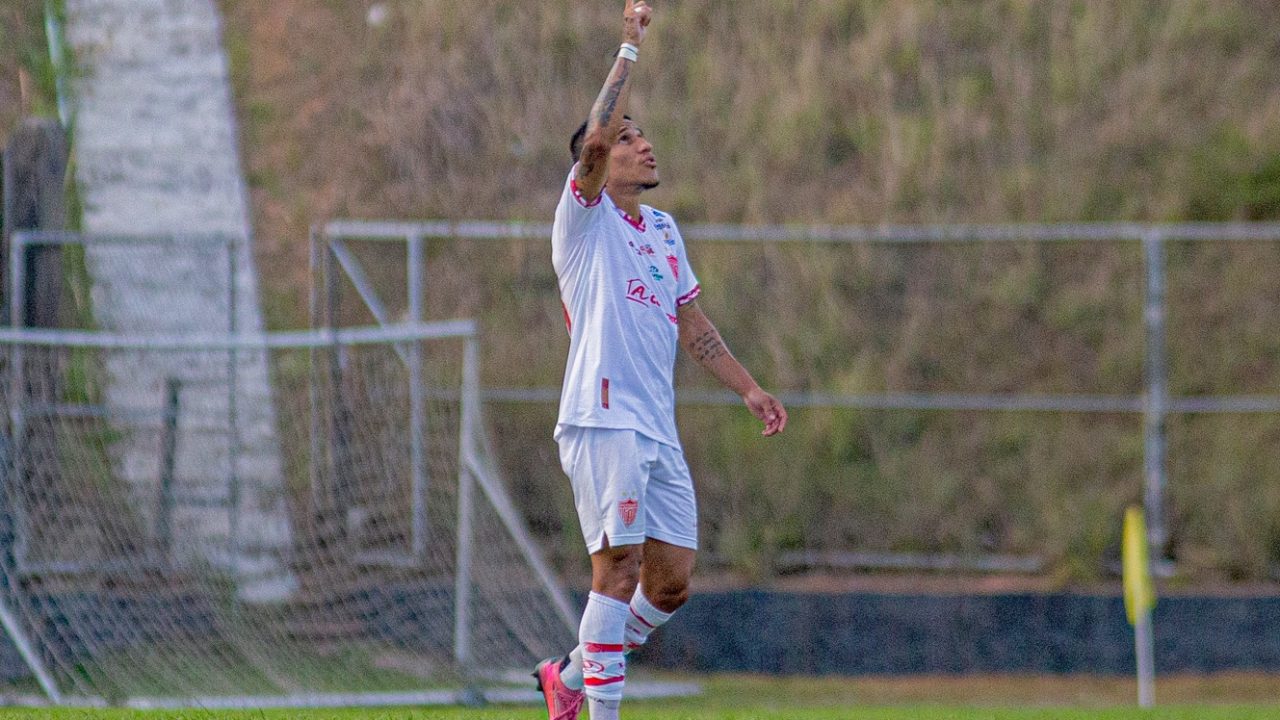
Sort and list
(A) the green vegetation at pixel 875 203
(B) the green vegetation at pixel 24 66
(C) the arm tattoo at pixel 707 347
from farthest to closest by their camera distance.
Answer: (B) the green vegetation at pixel 24 66 < (A) the green vegetation at pixel 875 203 < (C) the arm tattoo at pixel 707 347

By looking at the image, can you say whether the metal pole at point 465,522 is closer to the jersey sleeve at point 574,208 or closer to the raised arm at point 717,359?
the raised arm at point 717,359

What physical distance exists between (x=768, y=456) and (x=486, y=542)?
10.3 feet

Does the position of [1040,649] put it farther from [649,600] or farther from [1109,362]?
[649,600]

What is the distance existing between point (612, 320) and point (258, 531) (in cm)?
670

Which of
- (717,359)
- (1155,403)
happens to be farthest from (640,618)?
(1155,403)

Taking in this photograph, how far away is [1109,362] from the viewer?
14.6m

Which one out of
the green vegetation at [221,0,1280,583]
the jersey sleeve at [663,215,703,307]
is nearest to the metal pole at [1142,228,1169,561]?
the green vegetation at [221,0,1280,583]

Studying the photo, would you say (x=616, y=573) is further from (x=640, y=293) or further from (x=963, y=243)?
(x=963, y=243)

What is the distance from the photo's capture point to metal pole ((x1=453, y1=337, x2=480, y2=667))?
38.0 feet

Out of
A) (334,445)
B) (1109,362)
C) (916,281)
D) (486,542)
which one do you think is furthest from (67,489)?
(1109,362)

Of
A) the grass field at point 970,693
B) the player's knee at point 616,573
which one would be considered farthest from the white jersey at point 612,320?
the grass field at point 970,693

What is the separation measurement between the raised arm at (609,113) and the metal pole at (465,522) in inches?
226

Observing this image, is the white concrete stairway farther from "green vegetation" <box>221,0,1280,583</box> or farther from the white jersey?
the white jersey

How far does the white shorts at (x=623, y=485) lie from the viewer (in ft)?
21.2
